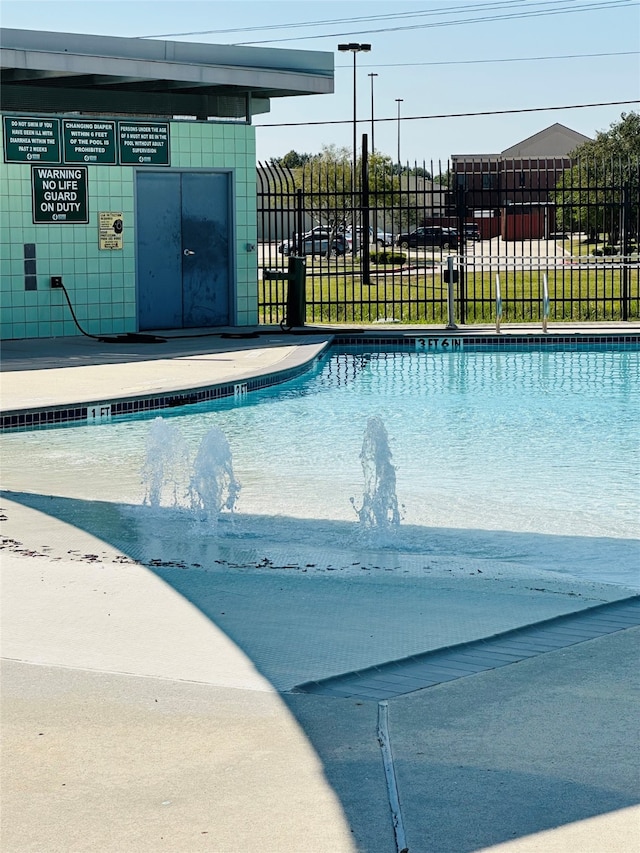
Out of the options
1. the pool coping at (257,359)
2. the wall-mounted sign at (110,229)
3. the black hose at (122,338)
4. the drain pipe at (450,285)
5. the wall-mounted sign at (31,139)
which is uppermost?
the wall-mounted sign at (31,139)

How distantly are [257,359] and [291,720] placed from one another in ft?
35.9

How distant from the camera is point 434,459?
9711 mm

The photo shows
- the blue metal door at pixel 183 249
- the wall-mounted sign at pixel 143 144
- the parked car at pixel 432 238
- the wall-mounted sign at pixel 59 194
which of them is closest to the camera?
the wall-mounted sign at pixel 59 194

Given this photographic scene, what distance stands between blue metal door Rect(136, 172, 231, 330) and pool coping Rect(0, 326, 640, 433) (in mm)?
1189

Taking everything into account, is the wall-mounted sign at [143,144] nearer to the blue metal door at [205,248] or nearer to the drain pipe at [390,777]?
the blue metal door at [205,248]

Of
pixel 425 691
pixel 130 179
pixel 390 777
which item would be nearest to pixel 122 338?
pixel 130 179

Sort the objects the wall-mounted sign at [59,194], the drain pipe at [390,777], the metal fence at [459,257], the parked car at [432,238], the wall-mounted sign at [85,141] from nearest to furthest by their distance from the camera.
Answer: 1. the drain pipe at [390,777]
2. the wall-mounted sign at [85,141]
3. the wall-mounted sign at [59,194]
4. the metal fence at [459,257]
5. the parked car at [432,238]

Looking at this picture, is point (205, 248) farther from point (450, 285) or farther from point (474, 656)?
point (474, 656)

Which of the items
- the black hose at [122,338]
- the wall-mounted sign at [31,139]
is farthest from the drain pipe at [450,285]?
the wall-mounted sign at [31,139]

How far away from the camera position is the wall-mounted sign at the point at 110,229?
17.2 m

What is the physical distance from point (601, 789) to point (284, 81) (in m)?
15.6

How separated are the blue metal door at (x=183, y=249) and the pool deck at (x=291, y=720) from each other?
40.8 ft

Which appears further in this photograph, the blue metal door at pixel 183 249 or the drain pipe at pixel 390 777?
the blue metal door at pixel 183 249

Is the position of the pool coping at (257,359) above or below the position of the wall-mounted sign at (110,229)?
below
